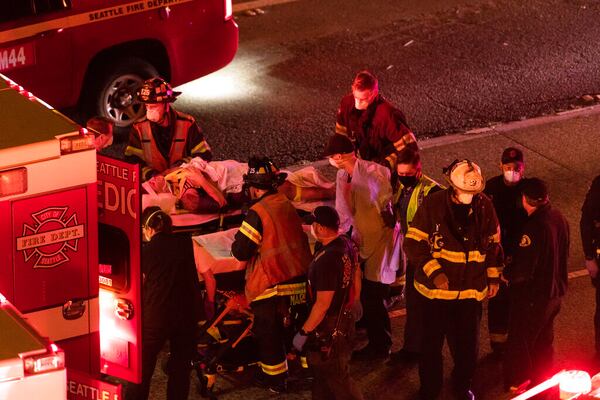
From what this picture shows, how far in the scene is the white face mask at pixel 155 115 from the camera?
383 inches

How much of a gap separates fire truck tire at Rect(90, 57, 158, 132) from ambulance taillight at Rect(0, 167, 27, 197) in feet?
22.0

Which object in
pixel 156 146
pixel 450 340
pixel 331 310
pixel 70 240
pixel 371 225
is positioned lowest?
pixel 450 340

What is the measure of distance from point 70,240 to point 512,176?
3.58m

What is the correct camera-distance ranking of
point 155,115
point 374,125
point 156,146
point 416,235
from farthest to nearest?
point 374,125
point 156,146
point 155,115
point 416,235

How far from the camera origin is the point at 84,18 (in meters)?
12.2

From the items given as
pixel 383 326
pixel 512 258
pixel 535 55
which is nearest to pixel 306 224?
pixel 383 326

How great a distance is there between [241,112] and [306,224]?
4699 mm

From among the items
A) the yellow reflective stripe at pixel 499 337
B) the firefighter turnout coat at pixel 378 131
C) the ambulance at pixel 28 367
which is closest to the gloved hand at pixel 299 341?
the yellow reflective stripe at pixel 499 337

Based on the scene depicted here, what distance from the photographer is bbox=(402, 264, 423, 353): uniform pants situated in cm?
862

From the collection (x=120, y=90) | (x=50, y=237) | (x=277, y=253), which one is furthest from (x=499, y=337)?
(x=120, y=90)

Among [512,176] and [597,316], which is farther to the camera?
[597,316]

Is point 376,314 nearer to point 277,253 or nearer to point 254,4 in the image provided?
point 277,253

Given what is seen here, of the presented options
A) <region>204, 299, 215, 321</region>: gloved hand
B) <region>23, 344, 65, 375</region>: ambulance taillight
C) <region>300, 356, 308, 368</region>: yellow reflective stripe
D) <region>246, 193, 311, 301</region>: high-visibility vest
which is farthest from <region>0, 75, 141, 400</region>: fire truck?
<region>300, 356, 308, 368</region>: yellow reflective stripe

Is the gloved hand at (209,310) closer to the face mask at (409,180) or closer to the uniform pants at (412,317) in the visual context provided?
the uniform pants at (412,317)
